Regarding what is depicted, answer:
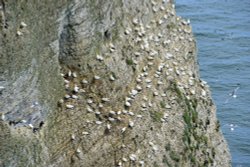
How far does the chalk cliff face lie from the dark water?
7.30m

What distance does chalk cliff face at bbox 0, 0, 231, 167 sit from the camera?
1333 centimetres

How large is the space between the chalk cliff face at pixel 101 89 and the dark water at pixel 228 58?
730 centimetres

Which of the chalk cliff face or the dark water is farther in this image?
the dark water

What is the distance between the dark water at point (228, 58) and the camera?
26438 mm

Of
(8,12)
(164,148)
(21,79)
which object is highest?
(8,12)

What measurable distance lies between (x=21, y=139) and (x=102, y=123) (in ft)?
7.97

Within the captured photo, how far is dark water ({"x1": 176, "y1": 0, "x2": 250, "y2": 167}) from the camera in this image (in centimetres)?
2644

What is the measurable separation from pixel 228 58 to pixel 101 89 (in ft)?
55.1

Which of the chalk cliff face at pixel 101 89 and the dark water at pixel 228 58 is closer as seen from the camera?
the chalk cliff face at pixel 101 89

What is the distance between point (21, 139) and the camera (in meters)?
13.4

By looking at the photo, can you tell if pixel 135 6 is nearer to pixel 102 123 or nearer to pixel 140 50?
pixel 140 50

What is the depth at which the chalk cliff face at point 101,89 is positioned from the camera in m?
13.3

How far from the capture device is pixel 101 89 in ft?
51.2

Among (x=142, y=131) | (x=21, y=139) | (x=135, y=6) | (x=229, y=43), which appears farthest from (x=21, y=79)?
(x=229, y=43)
